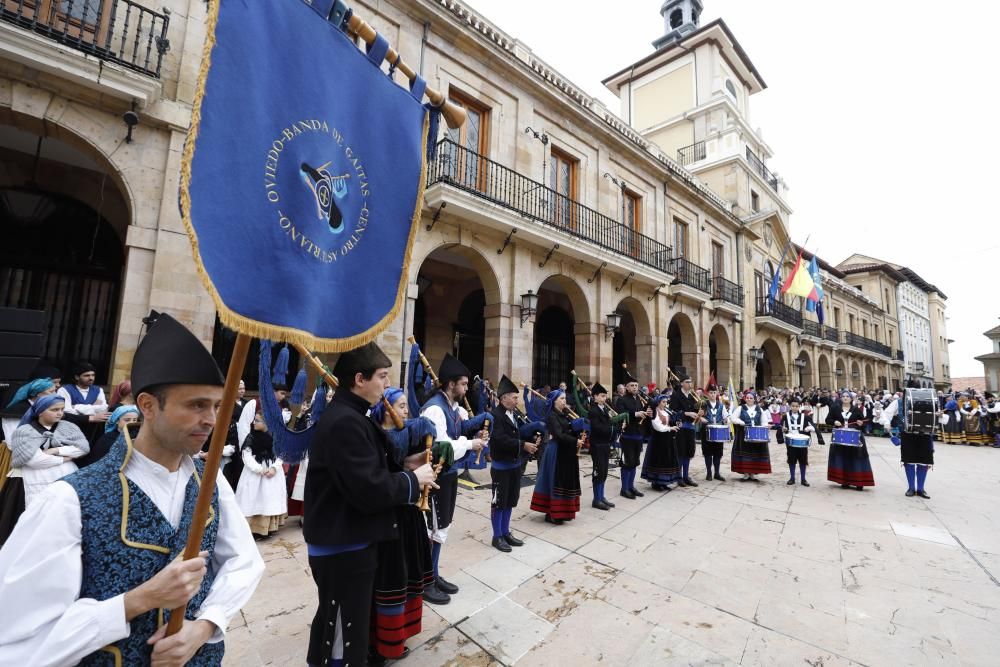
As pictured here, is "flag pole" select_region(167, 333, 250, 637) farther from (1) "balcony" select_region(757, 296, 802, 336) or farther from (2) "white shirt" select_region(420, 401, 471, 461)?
(1) "balcony" select_region(757, 296, 802, 336)

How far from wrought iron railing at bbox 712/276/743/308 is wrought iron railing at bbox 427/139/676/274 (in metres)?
4.46

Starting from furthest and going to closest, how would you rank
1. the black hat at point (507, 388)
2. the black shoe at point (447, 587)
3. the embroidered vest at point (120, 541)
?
the black hat at point (507, 388), the black shoe at point (447, 587), the embroidered vest at point (120, 541)

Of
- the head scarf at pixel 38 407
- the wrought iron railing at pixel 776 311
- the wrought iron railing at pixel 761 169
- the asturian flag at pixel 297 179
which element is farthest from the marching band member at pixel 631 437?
the wrought iron railing at pixel 761 169

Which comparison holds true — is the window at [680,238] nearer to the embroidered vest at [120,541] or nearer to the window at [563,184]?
the window at [563,184]

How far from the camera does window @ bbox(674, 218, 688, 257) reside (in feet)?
55.6

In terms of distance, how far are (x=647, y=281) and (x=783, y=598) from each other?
11.6 metres

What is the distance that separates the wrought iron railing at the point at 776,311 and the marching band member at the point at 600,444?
17.2 meters

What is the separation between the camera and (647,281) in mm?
14281

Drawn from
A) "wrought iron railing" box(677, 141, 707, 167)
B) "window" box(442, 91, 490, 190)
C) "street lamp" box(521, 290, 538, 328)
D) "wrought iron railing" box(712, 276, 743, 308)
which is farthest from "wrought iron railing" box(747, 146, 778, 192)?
"street lamp" box(521, 290, 538, 328)

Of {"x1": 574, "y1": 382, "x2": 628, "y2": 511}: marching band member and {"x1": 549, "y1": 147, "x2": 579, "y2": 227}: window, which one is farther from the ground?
{"x1": 549, "y1": 147, "x2": 579, "y2": 227}: window

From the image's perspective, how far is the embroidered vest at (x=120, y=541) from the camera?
118 centimetres

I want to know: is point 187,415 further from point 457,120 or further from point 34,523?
point 457,120

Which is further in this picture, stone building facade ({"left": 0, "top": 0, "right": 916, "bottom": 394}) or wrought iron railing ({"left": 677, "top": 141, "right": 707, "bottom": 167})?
wrought iron railing ({"left": 677, "top": 141, "right": 707, "bottom": 167})

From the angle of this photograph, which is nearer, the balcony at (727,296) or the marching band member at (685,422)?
the marching band member at (685,422)
